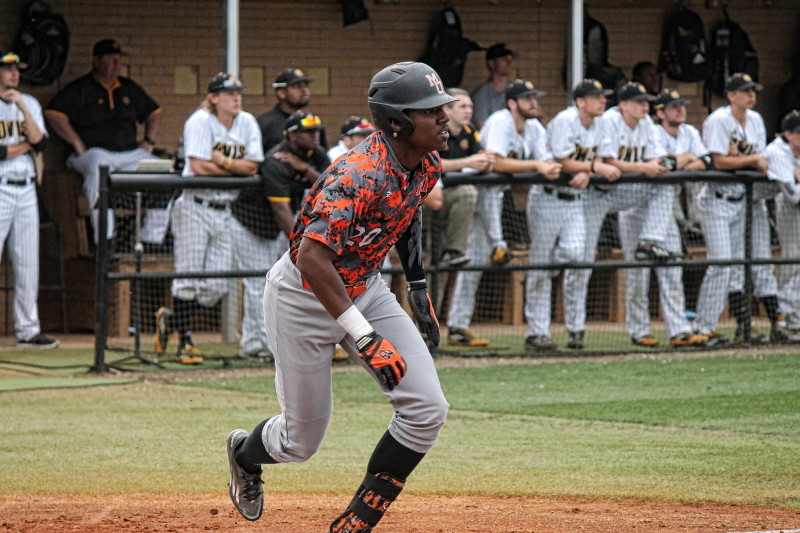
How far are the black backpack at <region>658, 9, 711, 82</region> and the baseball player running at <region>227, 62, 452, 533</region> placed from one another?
35.3 feet

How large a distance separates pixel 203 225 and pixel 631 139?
157 inches

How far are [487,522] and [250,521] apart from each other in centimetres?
101

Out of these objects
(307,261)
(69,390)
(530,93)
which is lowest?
(69,390)

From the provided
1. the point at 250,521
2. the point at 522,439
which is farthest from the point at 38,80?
the point at 250,521

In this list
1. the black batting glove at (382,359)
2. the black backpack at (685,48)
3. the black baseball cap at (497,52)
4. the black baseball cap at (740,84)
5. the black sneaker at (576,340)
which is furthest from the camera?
the black backpack at (685,48)

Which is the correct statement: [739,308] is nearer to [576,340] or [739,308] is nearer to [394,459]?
[576,340]

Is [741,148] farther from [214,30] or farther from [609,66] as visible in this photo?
[214,30]

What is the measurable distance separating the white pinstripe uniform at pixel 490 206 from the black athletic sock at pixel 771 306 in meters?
2.51

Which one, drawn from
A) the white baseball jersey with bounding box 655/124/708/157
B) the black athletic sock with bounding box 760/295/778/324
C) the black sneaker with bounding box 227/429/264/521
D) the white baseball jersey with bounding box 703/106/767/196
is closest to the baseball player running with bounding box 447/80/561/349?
the white baseball jersey with bounding box 703/106/767/196

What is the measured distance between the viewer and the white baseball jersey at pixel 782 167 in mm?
10641

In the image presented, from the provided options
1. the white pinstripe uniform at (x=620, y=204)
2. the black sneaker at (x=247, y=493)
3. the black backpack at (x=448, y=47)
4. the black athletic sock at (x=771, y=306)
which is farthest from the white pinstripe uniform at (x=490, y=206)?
the black sneaker at (x=247, y=493)

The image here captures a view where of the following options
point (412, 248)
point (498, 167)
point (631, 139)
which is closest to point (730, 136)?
point (631, 139)

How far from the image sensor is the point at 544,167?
10008 millimetres

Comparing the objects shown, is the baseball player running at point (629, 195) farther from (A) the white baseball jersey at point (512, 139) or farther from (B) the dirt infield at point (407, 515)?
(B) the dirt infield at point (407, 515)
